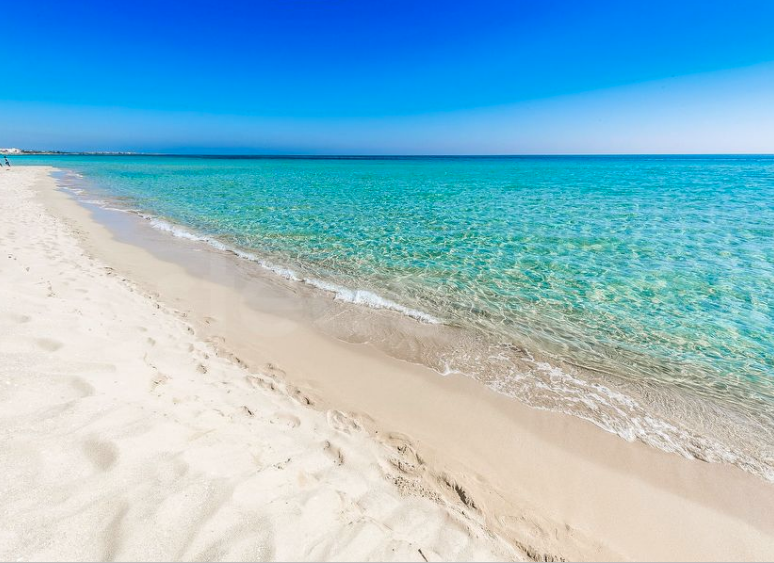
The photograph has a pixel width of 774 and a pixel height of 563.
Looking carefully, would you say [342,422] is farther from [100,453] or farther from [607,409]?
[607,409]

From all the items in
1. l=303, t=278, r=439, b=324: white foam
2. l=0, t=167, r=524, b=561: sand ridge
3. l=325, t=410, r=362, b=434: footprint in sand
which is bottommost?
l=303, t=278, r=439, b=324: white foam

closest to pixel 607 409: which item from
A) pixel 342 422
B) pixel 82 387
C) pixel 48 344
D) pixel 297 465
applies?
pixel 342 422

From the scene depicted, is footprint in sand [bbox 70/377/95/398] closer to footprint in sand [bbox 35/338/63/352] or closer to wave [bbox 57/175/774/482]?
footprint in sand [bbox 35/338/63/352]

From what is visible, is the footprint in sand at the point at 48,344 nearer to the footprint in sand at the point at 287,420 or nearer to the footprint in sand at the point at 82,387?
the footprint in sand at the point at 82,387

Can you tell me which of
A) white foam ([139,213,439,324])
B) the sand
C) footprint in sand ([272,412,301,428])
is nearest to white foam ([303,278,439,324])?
white foam ([139,213,439,324])

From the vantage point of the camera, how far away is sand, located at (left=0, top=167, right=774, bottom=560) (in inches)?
89.0

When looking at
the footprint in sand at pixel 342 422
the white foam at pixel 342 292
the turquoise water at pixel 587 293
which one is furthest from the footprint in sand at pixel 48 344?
the turquoise water at pixel 587 293

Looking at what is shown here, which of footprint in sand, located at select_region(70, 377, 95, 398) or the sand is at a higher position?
footprint in sand, located at select_region(70, 377, 95, 398)

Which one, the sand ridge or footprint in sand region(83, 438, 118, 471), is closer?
the sand ridge

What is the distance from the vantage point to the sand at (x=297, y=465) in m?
2.26

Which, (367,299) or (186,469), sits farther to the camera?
(367,299)

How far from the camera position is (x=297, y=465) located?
9.70 feet

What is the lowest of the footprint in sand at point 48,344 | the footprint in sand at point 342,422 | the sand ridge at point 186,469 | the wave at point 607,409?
the wave at point 607,409

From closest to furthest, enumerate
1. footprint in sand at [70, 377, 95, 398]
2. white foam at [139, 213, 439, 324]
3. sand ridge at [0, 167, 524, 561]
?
sand ridge at [0, 167, 524, 561] < footprint in sand at [70, 377, 95, 398] < white foam at [139, 213, 439, 324]
